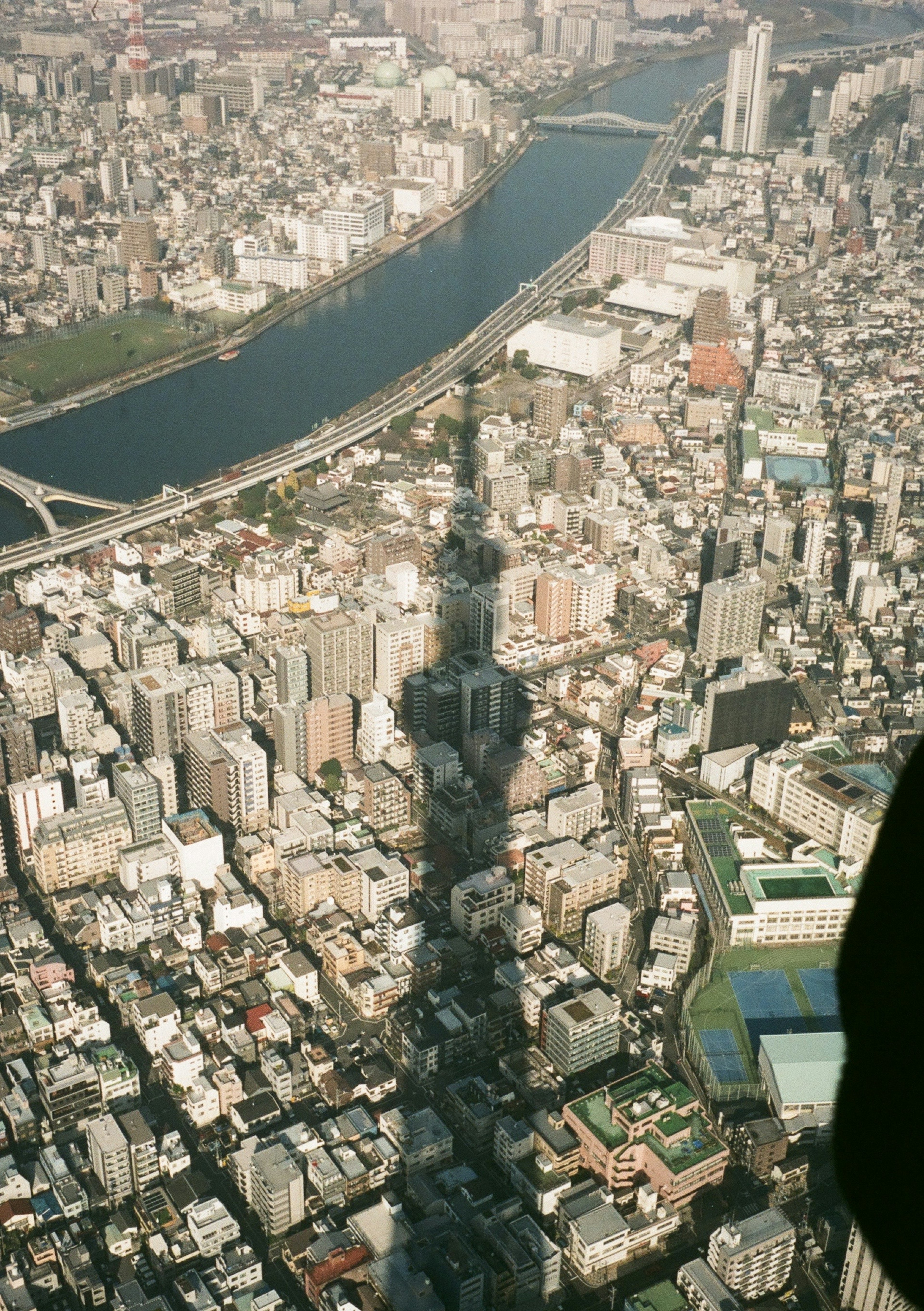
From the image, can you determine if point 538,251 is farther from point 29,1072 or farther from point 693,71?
point 29,1072

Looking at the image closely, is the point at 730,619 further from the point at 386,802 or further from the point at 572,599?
the point at 386,802

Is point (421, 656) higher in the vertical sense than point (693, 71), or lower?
lower

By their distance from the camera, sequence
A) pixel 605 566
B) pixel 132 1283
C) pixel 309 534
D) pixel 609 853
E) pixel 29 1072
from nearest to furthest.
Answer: pixel 132 1283 → pixel 29 1072 → pixel 609 853 → pixel 605 566 → pixel 309 534

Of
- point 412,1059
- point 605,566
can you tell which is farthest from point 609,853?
point 605,566

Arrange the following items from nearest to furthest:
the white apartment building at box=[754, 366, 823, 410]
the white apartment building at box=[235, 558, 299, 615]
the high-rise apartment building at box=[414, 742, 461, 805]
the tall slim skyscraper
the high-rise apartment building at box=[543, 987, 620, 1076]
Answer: the high-rise apartment building at box=[543, 987, 620, 1076] < the high-rise apartment building at box=[414, 742, 461, 805] < the white apartment building at box=[235, 558, 299, 615] < the white apartment building at box=[754, 366, 823, 410] < the tall slim skyscraper

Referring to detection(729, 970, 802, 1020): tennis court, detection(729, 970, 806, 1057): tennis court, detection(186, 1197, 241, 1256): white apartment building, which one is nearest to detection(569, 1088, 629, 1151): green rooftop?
detection(729, 970, 806, 1057): tennis court

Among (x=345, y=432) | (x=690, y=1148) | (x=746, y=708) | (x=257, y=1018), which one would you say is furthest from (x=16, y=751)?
(x=345, y=432)

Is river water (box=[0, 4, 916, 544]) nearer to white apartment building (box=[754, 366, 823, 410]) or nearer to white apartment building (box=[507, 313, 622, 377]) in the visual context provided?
white apartment building (box=[507, 313, 622, 377])
